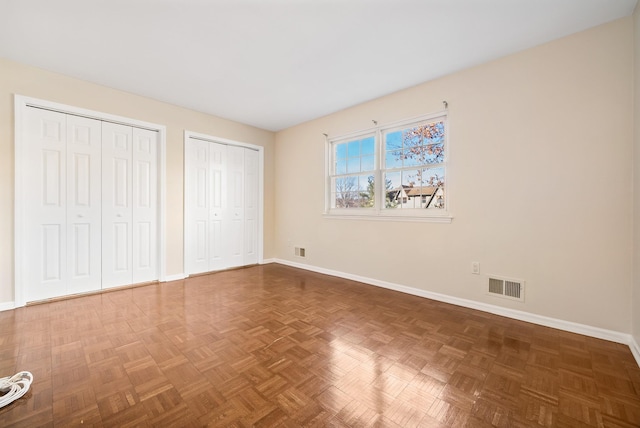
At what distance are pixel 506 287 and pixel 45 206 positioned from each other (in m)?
5.10

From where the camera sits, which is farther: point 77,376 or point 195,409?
point 77,376

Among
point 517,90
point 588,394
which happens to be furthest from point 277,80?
point 588,394

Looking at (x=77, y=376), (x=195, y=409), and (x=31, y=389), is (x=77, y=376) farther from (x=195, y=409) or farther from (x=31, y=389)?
(x=195, y=409)

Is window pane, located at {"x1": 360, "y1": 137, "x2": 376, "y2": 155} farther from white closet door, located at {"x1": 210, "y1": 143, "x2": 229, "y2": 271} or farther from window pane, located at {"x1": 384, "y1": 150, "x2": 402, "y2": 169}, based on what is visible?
white closet door, located at {"x1": 210, "y1": 143, "x2": 229, "y2": 271}

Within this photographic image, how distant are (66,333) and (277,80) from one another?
3258 mm

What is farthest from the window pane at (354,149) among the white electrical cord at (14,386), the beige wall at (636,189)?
the white electrical cord at (14,386)

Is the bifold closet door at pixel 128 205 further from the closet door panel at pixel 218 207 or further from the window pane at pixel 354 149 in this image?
the window pane at pixel 354 149

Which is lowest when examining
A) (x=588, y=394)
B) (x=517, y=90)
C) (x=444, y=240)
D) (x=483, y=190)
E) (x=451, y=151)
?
(x=588, y=394)

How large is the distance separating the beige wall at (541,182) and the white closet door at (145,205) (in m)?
3.39

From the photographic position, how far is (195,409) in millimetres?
1419

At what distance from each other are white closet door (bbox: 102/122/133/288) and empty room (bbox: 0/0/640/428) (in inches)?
1.0

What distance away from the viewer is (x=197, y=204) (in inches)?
172

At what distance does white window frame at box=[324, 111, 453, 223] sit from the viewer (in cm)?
313

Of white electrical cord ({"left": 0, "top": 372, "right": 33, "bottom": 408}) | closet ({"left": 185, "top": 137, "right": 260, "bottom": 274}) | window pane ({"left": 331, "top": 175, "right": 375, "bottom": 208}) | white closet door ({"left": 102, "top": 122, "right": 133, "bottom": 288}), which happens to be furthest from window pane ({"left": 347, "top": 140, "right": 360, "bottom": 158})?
white electrical cord ({"left": 0, "top": 372, "right": 33, "bottom": 408})
